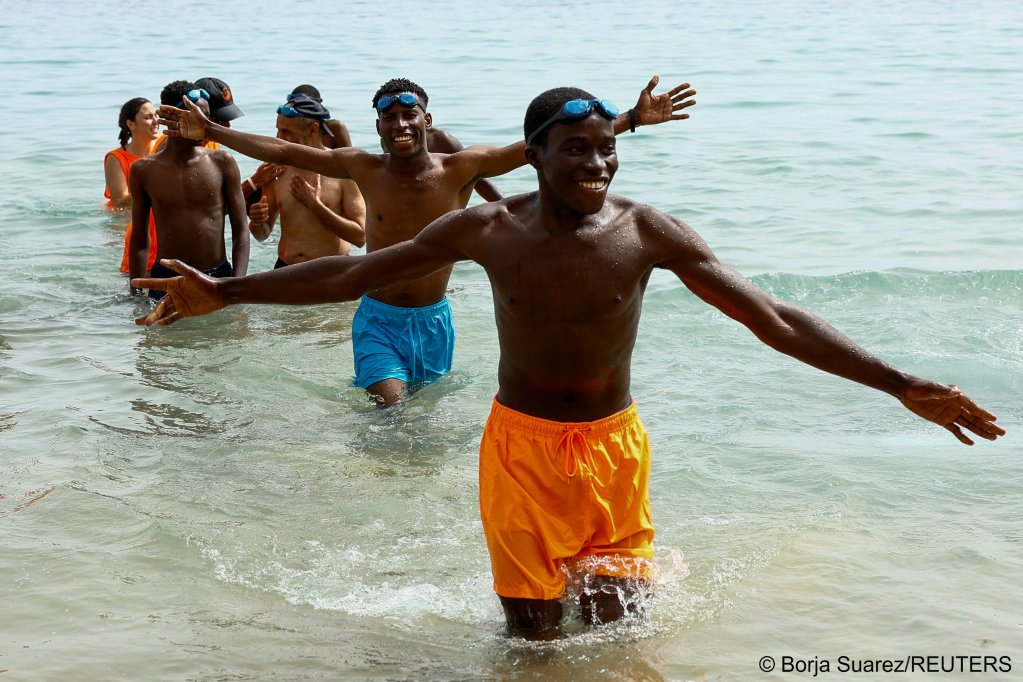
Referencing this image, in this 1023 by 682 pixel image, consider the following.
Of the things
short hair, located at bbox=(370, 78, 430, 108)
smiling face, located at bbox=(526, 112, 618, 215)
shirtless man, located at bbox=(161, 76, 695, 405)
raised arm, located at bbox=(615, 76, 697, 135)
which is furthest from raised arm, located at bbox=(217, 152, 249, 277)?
smiling face, located at bbox=(526, 112, 618, 215)

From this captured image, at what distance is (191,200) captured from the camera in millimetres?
8023

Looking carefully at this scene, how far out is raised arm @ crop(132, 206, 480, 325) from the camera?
405 cm

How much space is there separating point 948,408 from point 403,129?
340cm

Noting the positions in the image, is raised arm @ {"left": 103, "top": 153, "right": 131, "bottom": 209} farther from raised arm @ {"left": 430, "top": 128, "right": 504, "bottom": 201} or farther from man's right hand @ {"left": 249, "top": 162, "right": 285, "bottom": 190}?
raised arm @ {"left": 430, "top": 128, "right": 504, "bottom": 201}

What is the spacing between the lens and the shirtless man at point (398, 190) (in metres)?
6.49

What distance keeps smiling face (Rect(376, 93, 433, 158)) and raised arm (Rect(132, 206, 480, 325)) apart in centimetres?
231

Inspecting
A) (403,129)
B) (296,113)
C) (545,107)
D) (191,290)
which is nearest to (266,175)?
(296,113)

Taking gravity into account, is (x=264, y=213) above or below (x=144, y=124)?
below

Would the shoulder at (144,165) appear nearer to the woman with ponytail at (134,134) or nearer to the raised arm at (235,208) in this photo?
the raised arm at (235,208)

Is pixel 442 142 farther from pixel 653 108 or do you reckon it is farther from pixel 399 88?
pixel 653 108

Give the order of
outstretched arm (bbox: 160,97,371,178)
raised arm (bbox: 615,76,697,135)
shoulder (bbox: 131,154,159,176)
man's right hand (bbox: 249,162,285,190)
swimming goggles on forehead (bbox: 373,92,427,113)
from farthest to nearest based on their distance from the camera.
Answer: man's right hand (bbox: 249,162,285,190) < shoulder (bbox: 131,154,159,176) < outstretched arm (bbox: 160,97,371,178) < swimming goggles on forehead (bbox: 373,92,427,113) < raised arm (bbox: 615,76,697,135)

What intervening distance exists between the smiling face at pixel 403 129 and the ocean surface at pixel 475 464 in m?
1.33

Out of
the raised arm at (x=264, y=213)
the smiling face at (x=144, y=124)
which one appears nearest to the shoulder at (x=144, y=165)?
the raised arm at (x=264, y=213)

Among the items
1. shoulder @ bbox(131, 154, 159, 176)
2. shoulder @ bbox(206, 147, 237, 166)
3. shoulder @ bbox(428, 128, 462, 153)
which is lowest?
shoulder @ bbox(131, 154, 159, 176)
